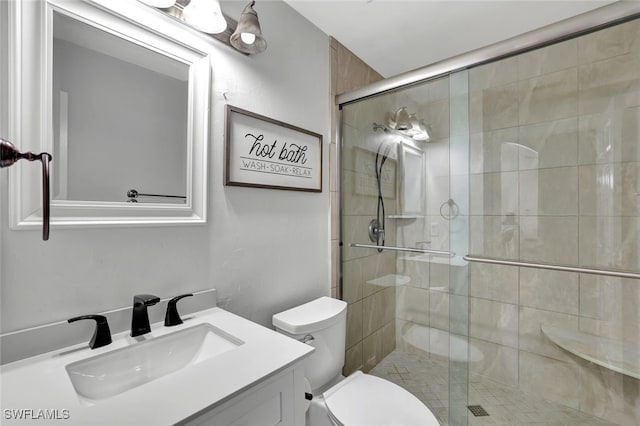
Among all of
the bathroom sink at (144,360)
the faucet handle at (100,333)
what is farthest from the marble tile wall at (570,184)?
the faucet handle at (100,333)

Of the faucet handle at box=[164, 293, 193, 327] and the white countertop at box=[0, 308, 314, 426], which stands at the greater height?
the faucet handle at box=[164, 293, 193, 327]

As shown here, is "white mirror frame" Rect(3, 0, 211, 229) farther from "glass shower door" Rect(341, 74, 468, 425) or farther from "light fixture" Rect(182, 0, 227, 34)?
"glass shower door" Rect(341, 74, 468, 425)

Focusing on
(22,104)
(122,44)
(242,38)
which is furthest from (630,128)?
(22,104)

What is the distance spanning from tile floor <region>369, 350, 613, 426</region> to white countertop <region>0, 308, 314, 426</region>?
1.21 meters

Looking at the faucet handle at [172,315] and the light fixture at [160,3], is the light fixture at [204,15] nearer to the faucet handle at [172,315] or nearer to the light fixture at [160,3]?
the light fixture at [160,3]

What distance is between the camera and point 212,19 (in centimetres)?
104

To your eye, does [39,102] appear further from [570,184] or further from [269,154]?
[570,184]

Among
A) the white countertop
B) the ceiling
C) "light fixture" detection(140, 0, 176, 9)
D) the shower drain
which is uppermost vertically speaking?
the ceiling

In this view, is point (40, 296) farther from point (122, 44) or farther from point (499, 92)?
point (499, 92)

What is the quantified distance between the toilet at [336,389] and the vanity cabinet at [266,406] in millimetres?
410

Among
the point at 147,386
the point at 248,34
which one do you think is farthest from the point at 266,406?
the point at 248,34

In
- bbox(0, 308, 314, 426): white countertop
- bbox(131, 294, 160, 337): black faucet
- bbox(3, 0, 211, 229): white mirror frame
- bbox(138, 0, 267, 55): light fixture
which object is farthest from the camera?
bbox(138, 0, 267, 55): light fixture

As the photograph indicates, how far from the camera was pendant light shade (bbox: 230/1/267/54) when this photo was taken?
110 cm

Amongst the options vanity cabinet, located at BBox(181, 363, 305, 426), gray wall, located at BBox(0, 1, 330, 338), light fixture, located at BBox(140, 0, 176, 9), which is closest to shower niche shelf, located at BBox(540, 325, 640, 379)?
gray wall, located at BBox(0, 1, 330, 338)
